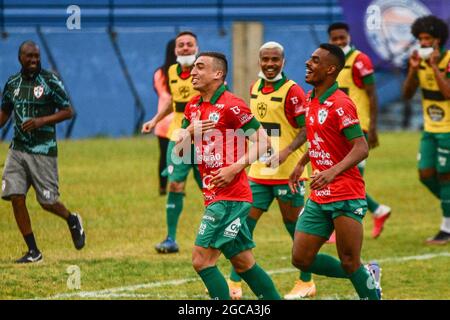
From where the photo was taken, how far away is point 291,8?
98.6 ft

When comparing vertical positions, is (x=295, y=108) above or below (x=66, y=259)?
above

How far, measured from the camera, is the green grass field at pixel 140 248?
11281mm

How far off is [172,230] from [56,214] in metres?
1.94

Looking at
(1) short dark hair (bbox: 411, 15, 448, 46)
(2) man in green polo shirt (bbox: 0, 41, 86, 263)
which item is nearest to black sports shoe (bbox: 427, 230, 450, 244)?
(1) short dark hair (bbox: 411, 15, 448, 46)

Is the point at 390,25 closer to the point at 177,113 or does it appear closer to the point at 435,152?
the point at 435,152

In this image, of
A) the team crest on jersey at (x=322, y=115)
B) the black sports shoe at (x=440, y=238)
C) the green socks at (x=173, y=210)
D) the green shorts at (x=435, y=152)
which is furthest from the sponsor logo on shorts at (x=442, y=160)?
the team crest on jersey at (x=322, y=115)

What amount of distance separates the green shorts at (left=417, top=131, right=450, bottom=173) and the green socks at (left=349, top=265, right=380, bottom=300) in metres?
4.48

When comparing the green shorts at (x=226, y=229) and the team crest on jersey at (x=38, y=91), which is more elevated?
the team crest on jersey at (x=38, y=91)

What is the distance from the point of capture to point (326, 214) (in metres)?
9.77

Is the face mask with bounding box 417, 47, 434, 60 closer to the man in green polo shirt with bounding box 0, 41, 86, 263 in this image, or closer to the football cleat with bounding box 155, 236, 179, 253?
the football cleat with bounding box 155, 236, 179, 253

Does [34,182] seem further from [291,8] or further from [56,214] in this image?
[291,8]

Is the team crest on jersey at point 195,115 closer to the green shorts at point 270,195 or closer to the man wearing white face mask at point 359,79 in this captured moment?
the green shorts at point 270,195

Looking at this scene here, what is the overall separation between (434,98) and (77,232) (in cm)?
464
